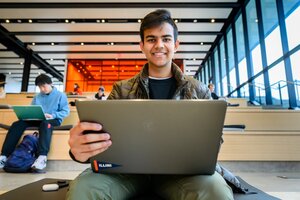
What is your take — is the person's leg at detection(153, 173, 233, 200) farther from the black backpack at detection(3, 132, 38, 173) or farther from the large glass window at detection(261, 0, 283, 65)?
the large glass window at detection(261, 0, 283, 65)

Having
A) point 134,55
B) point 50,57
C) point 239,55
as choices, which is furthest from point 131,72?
point 239,55

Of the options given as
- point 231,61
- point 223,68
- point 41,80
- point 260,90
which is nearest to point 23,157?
point 41,80

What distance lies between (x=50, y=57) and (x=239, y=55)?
9.24 m

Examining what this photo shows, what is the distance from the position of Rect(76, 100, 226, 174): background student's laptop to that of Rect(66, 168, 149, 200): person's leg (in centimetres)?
5

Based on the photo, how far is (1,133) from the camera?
2.48 metres

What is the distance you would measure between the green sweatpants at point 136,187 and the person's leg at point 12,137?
2.01 m

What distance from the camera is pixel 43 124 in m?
2.30

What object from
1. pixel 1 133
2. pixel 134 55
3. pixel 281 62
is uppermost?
pixel 134 55

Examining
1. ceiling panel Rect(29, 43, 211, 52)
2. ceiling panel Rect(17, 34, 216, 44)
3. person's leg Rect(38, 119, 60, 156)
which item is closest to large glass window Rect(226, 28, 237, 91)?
ceiling panel Rect(17, 34, 216, 44)

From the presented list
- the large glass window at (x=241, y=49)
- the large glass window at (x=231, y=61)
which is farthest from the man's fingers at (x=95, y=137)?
the large glass window at (x=231, y=61)

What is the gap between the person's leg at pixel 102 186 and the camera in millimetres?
663

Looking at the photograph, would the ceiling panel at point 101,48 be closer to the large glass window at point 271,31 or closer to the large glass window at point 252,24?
the large glass window at point 252,24

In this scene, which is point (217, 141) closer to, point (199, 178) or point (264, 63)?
point (199, 178)

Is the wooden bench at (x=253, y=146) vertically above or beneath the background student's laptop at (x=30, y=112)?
beneath
